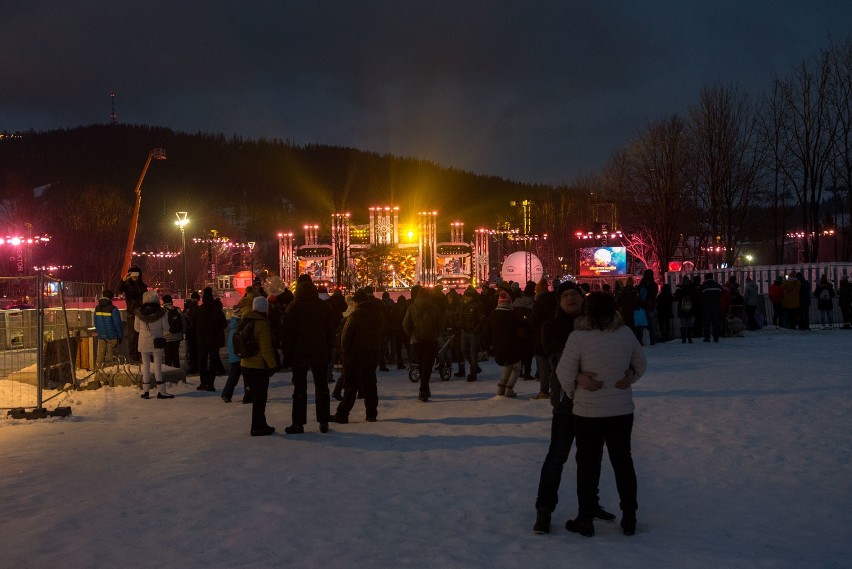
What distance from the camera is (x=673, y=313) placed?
842 inches

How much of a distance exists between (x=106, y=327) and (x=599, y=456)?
34.6 ft

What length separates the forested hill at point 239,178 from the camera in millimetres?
124938

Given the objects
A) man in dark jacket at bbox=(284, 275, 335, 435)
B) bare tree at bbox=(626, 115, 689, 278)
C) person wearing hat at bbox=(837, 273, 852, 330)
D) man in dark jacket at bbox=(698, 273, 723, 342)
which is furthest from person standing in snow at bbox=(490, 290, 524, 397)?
bare tree at bbox=(626, 115, 689, 278)

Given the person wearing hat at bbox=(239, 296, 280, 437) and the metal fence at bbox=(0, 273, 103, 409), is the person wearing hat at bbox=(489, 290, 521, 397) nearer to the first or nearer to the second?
the person wearing hat at bbox=(239, 296, 280, 437)

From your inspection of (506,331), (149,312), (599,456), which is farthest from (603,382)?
(149,312)

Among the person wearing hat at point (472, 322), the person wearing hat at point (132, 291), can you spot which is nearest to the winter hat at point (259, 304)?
the person wearing hat at point (472, 322)

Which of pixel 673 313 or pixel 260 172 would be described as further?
pixel 260 172

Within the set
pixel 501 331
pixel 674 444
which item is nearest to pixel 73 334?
pixel 501 331

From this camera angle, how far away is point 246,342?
919 centimetres

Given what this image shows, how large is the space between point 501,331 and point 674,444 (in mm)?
3566

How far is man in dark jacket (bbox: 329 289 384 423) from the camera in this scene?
9.93 meters

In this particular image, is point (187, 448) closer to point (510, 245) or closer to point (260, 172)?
point (510, 245)

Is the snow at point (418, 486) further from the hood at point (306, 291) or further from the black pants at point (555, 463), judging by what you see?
the hood at point (306, 291)

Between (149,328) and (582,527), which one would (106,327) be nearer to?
(149,328)
